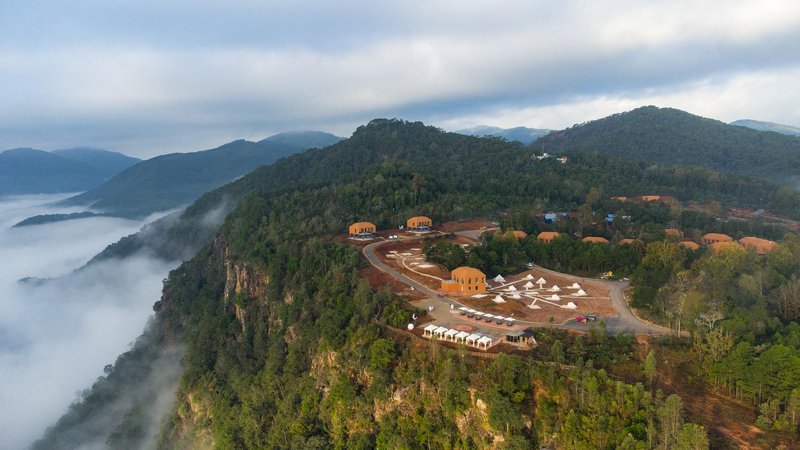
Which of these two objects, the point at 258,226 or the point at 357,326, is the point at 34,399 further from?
the point at 357,326

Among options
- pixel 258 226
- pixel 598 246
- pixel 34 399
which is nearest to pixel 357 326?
pixel 598 246

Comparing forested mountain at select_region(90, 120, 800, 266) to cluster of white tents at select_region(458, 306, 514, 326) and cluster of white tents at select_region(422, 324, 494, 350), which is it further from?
cluster of white tents at select_region(422, 324, 494, 350)

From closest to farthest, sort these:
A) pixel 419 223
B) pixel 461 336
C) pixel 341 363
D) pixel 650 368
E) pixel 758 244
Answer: pixel 650 368
pixel 461 336
pixel 341 363
pixel 758 244
pixel 419 223

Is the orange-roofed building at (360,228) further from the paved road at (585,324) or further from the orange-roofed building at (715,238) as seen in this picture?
the orange-roofed building at (715,238)

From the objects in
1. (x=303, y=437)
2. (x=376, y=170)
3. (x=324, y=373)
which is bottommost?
(x=303, y=437)

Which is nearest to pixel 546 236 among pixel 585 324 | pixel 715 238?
pixel 715 238

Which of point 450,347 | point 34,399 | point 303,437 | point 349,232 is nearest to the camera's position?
point 450,347

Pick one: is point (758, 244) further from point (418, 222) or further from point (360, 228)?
point (360, 228)
